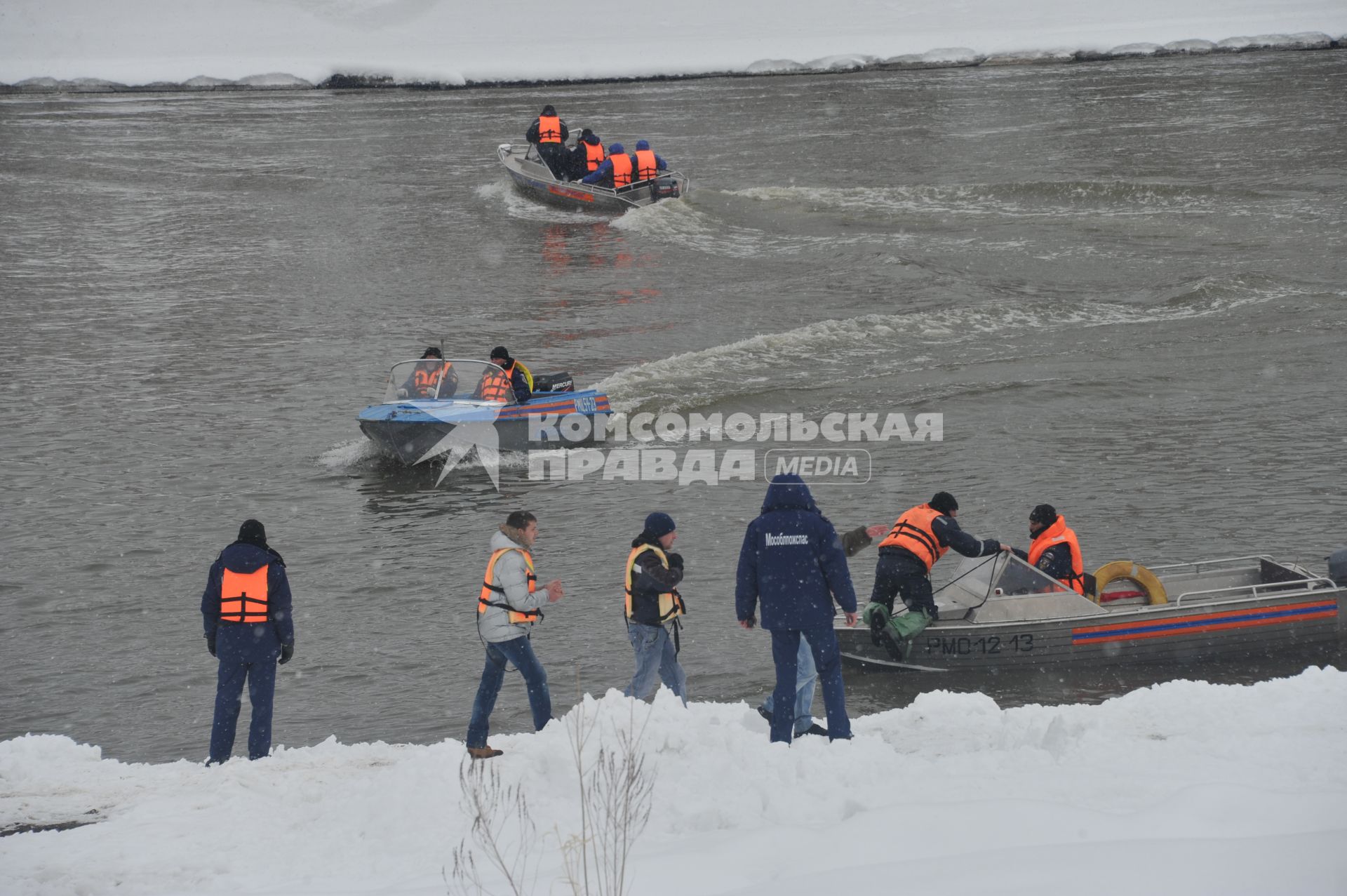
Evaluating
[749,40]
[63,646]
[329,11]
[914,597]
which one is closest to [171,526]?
[63,646]

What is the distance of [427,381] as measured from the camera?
16047 millimetres

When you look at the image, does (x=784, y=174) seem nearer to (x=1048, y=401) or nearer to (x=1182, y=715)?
(x=1048, y=401)

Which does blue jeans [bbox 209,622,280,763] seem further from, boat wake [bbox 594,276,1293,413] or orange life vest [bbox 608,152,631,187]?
orange life vest [bbox 608,152,631,187]

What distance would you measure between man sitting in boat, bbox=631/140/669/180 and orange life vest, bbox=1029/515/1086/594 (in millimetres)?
20910

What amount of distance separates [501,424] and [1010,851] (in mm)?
11360

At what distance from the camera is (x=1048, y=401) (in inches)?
711

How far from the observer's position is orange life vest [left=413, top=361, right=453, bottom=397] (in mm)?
16031

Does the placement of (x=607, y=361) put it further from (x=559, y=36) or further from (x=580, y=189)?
(x=559, y=36)

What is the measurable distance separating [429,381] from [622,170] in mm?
15084

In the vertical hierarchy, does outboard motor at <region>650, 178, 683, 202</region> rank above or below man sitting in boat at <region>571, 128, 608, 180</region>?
below

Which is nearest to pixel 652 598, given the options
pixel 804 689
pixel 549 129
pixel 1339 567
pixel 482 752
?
pixel 804 689

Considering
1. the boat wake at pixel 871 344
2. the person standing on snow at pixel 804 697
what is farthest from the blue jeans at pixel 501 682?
the boat wake at pixel 871 344

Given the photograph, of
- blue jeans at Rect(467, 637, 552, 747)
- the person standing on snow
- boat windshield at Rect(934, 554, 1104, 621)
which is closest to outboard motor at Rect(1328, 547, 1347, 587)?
boat windshield at Rect(934, 554, 1104, 621)

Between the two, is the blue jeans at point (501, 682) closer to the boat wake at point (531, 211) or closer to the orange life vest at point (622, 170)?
the orange life vest at point (622, 170)
